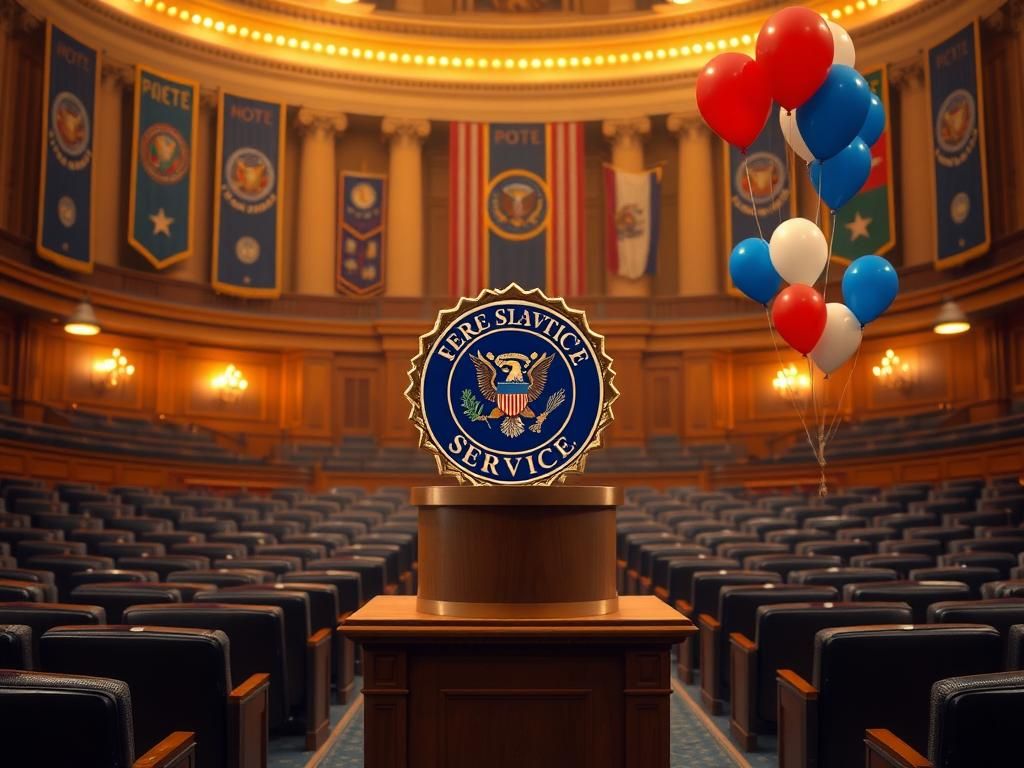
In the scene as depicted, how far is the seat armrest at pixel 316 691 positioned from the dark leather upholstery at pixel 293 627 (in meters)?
0.04

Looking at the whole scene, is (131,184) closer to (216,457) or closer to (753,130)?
(216,457)

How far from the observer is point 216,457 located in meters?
19.7

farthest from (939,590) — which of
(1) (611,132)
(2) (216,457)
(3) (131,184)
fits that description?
(1) (611,132)

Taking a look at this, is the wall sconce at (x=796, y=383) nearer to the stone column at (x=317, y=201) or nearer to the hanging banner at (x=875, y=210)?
the hanging banner at (x=875, y=210)

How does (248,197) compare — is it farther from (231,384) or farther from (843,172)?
(843,172)

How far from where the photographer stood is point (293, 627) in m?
5.07

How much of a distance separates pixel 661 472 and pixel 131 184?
13.1 m

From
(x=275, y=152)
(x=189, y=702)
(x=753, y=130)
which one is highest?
(x=275, y=152)

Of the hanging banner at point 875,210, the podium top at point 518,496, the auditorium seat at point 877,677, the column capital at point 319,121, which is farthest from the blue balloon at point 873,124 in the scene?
the column capital at point 319,121

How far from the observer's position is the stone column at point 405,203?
1063 inches

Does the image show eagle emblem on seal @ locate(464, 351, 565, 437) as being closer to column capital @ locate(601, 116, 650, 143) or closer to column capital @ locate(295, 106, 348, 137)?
column capital @ locate(295, 106, 348, 137)

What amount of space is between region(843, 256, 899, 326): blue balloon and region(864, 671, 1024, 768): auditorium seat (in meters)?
8.18

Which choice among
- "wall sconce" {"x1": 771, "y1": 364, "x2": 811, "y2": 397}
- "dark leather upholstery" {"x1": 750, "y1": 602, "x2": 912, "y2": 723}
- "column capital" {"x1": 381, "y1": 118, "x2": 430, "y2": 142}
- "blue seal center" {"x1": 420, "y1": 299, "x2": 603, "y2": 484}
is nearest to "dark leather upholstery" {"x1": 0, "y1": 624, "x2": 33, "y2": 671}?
"blue seal center" {"x1": 420, "y1": 299, "x2": 603, "y2": 484}

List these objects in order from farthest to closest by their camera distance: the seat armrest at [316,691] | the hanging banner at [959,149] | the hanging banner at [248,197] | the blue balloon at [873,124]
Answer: the hanging banner at [248,197] < the hanging banner at [959,149] < the blue balloon at [873,124] < the seat armrest at [316,691]
